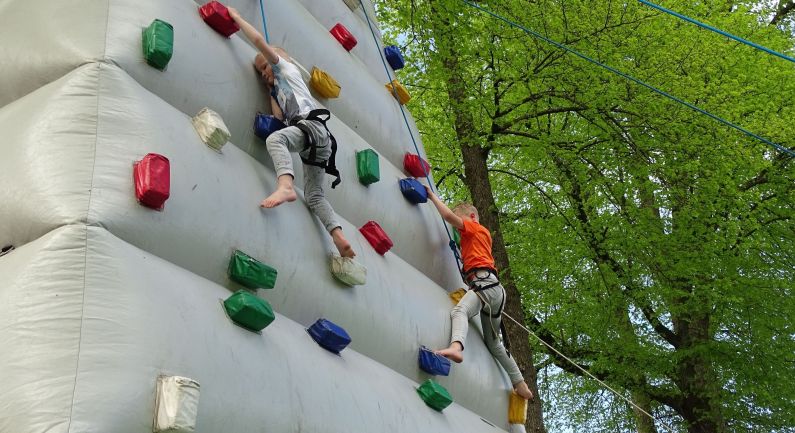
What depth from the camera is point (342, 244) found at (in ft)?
10.9

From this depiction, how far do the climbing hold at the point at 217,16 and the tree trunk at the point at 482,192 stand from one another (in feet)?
16.9

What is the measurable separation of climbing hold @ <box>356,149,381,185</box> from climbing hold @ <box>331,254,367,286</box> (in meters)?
0.75

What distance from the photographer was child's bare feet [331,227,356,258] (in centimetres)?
333

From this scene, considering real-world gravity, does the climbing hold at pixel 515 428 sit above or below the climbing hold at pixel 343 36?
below

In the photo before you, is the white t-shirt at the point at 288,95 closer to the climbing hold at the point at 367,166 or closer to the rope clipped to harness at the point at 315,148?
the rope clipped to harness at the point at 315,148

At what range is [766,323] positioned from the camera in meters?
9.41

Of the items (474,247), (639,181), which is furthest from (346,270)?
(639,181)

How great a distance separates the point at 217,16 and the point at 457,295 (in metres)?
2.04

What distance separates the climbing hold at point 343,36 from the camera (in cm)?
464

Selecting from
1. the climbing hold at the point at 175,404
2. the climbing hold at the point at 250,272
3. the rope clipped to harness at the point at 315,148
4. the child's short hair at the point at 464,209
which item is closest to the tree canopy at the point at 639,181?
the child's short hair at the point at 464,209

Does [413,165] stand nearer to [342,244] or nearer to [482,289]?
[482,289]

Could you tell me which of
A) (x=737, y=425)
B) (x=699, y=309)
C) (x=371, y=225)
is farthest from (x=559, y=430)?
(x=371, y=225)

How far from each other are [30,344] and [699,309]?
8465mm

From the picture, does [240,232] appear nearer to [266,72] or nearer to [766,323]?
[266,72]
